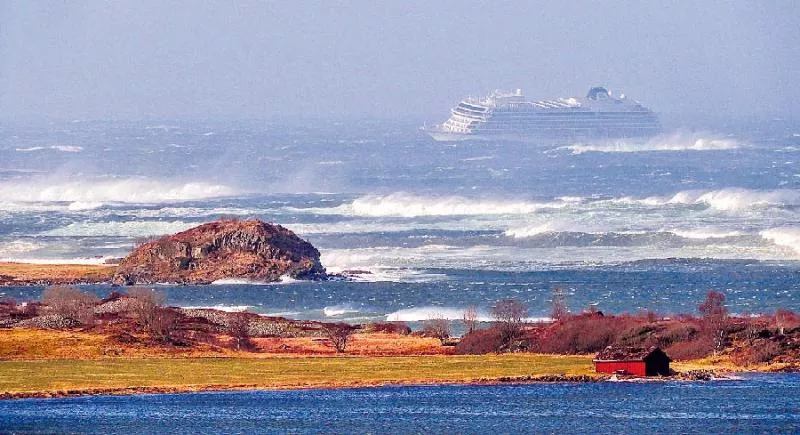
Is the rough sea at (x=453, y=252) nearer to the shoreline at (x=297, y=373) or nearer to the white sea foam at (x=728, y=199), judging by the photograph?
the white sea foam at (x=728, y=199)

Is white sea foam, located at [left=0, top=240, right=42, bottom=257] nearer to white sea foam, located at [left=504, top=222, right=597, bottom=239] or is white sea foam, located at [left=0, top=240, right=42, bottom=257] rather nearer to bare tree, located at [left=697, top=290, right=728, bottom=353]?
white sea foam, located at [left=504, top=222, right=597, bottom=239]

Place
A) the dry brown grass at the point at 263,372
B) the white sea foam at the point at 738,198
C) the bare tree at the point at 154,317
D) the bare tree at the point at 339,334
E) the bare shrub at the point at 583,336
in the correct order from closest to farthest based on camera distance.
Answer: the dry brown grass at the point at 263,372 → the bare shrub at the point at 583,336 → the bare tree at the point at 339,334 → the bare tree at the point at 154,317 → the white sea foam at the point at 738,198

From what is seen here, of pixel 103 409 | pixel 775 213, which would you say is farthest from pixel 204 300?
pixel 775 213

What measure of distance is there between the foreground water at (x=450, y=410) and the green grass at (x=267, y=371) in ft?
6.78

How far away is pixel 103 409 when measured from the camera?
57.6 m

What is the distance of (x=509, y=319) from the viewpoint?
74625mm

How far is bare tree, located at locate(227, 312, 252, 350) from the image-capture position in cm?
7331

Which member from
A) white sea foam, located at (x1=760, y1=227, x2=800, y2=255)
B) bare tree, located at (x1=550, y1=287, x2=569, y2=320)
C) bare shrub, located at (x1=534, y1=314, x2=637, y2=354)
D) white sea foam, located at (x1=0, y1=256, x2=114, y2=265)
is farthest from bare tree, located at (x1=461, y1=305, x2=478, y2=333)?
white sea foam, located at (x1=760, y1=227, x2=800, y2=255)

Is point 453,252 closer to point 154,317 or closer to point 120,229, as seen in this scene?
point 120,229

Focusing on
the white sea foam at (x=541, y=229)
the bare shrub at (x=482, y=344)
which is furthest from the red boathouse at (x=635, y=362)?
the white sea foam at (x=541, y=229)

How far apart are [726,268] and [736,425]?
43458mm

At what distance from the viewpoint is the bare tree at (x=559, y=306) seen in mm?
77500

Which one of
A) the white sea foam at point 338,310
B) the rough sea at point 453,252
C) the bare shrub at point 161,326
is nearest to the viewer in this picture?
the rough sea at point 453,252

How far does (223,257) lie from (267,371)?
105 feet
